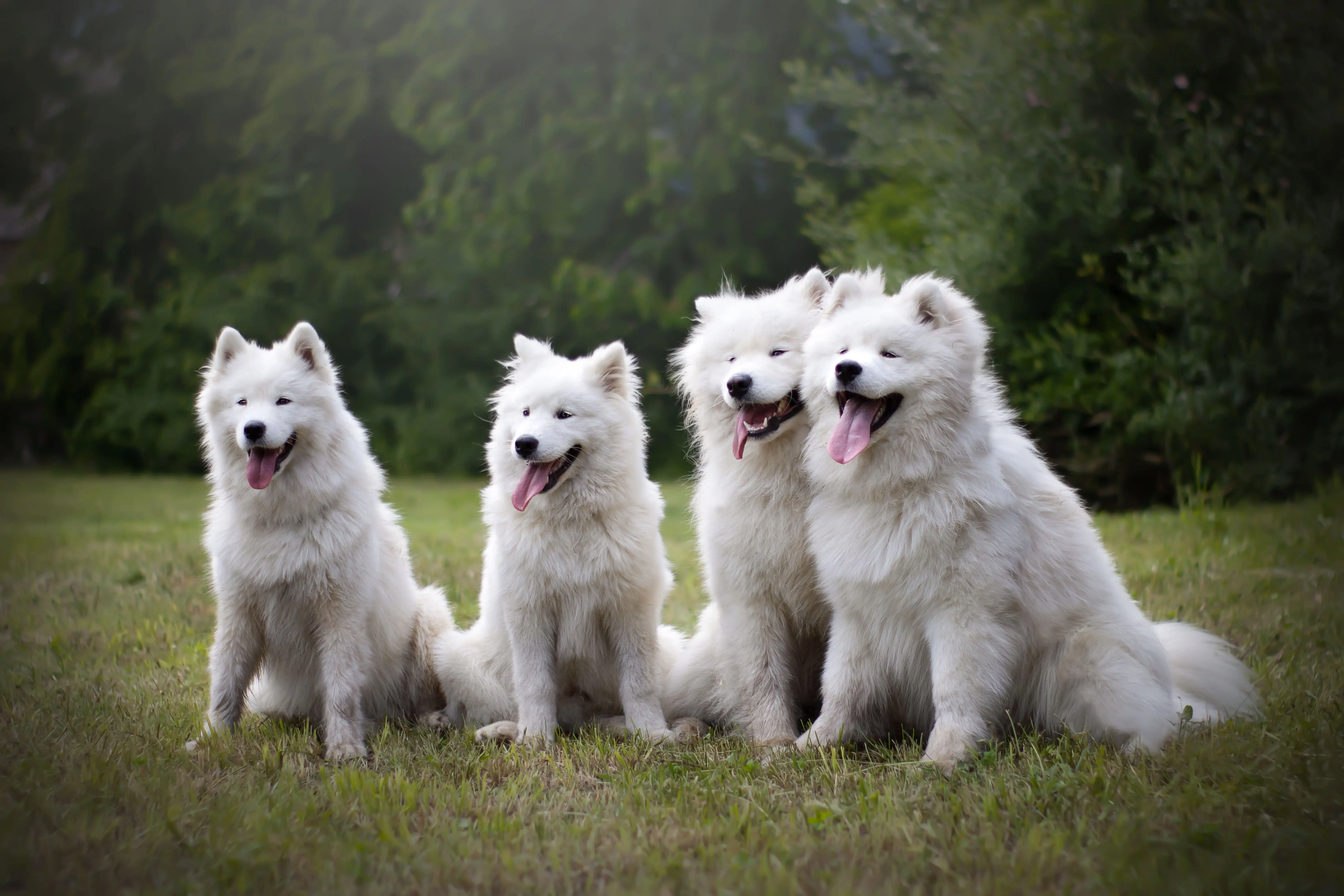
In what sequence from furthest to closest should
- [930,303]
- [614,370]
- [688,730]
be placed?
[614,370] → [688,730] → [930,303]

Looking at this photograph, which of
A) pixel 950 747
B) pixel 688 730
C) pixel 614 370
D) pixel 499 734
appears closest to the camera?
pixel 950 747

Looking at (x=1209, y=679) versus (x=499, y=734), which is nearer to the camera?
(x=1209, y=679)

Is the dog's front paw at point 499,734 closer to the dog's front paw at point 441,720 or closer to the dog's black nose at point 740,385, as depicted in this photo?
the dog's front paw at point 441,720

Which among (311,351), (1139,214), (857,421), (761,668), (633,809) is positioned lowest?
(633,809)

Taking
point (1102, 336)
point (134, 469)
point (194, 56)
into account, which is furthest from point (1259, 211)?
point (134, 469)

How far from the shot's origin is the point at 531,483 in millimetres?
4000

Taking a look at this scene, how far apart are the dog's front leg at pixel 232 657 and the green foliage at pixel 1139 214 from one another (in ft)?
23.7

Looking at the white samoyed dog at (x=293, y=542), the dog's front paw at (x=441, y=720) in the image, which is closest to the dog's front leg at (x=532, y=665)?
the dog's front paw at (x=441, y=720)

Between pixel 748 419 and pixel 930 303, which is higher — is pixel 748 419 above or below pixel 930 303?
below

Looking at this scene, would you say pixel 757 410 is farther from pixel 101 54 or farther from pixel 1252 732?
pixel 101 54

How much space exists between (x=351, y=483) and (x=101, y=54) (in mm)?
9039

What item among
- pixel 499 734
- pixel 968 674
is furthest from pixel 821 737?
pixel 499 734

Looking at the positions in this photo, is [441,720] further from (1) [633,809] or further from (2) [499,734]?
(1) [633,809]

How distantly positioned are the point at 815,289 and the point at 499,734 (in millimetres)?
2254
